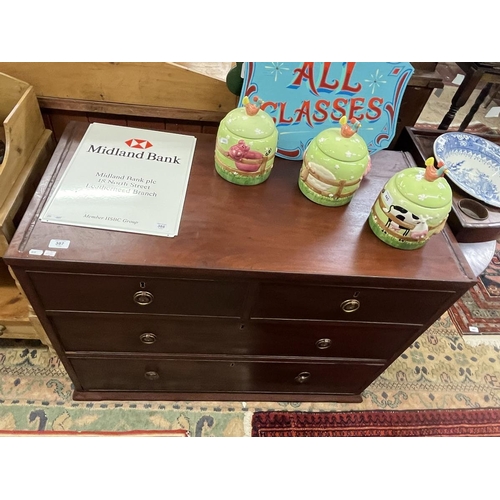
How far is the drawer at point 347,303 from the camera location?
3.22 ft

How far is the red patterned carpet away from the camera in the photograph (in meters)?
1.46

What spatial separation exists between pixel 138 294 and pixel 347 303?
52cm

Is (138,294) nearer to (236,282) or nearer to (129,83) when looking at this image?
(236,282)

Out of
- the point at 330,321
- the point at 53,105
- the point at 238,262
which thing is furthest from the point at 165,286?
the point at 53,105

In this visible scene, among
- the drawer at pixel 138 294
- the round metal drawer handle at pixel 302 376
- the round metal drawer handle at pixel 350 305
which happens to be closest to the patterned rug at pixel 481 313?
the round metal drawer handle at pixel 302 376

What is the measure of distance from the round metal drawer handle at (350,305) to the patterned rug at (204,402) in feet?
2.14

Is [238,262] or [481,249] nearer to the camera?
[238,262]

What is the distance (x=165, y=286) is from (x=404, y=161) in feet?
2.63

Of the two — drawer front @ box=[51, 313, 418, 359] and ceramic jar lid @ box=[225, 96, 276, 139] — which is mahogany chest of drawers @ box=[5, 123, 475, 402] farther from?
ceramic jar lid @ box=[225, 96, 276, 139]

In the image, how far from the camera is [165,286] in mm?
947

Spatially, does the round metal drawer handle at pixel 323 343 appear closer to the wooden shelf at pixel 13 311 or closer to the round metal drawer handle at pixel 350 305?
the round metal drawer handle at pixel 350 305

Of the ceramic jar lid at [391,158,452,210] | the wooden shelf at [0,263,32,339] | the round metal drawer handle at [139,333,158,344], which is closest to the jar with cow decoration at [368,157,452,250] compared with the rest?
Answer: the ceramic jar lid at [391,158,452,210]

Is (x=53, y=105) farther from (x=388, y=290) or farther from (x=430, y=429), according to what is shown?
(x=430, y=429)
